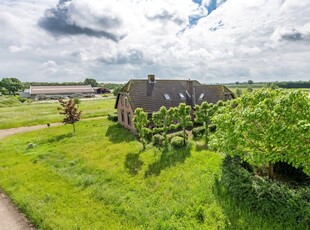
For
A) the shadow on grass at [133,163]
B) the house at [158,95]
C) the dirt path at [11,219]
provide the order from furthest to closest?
the house at [158,95] < the shadow on grass at [133,163] < the dirt path at [11,219]

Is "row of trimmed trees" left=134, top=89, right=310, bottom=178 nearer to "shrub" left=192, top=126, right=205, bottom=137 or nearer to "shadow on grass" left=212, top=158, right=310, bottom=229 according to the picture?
"shadow on grass" left=212, top=158, right=310, bottom=229

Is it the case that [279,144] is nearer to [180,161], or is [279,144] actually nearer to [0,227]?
[180,161]

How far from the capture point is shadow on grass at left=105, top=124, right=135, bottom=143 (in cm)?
2597

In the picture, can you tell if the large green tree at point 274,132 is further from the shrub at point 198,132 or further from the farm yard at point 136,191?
the shrub at point 198,132

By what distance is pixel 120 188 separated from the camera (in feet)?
48.5

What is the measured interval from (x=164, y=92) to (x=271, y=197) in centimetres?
2334

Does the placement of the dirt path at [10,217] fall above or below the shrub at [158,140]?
below

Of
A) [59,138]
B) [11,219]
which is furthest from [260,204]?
[59,138]

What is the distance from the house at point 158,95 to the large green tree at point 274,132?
17715mm

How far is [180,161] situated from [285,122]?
31.0ft

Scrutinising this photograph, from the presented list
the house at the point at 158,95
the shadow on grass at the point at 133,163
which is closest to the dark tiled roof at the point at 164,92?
the house at the point at 158,95

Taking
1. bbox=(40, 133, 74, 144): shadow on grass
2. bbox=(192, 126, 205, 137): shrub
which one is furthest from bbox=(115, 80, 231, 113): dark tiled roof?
bbox=(40, 133, 74, 144): shadow on grass

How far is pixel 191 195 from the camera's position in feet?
42.5

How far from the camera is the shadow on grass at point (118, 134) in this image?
26.0 meters
